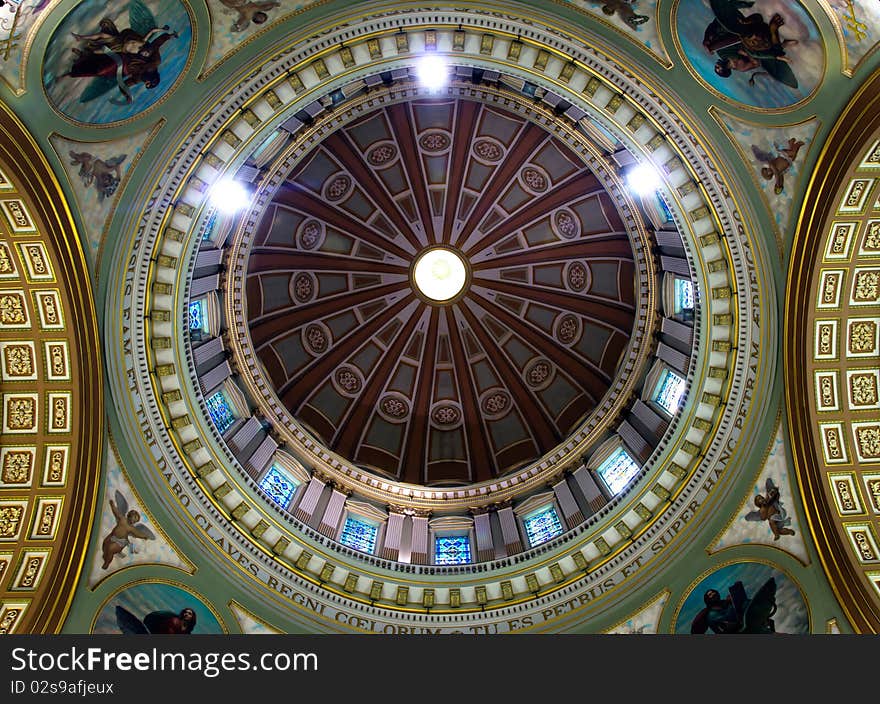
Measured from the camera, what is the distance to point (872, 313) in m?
14.4

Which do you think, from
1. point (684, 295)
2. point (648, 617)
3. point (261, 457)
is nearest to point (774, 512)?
point (648, 617)

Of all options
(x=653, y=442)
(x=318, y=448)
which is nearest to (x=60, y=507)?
(x=318, y=448)

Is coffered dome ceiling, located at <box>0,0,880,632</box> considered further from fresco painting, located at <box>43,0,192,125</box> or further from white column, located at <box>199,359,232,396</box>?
white column, located at <box>199,359,232,396</box>

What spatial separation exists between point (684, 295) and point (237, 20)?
1207cm

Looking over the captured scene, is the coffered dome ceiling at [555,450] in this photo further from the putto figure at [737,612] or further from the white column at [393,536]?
the putto figure at [737,612]

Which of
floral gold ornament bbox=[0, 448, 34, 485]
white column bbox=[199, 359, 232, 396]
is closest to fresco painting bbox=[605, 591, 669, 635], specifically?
white column bbox=[199, 359, 232, 396]

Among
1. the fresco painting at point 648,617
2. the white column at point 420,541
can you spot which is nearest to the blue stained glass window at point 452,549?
the white column at point 420,541

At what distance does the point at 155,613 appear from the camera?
48.9ft

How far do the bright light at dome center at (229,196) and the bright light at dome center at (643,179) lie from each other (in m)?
9.28

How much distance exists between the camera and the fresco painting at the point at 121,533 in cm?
1436

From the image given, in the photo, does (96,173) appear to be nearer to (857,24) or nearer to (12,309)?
(12,309)

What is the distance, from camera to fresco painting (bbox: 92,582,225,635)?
14.5 metres

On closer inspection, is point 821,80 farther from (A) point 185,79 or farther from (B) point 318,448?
(B) point 318,448

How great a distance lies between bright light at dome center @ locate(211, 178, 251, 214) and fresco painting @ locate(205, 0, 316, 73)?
8.82ft
